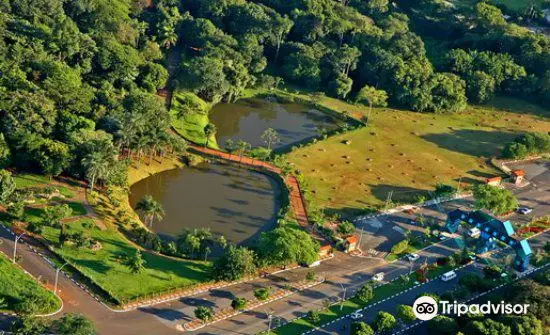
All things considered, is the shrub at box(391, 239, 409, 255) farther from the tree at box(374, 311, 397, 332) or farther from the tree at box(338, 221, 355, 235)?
the tree at box(374, 311, 397, 332)

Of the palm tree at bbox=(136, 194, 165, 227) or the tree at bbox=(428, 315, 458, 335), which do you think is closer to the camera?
the tree at bbox=(428, 315, 458, 335)

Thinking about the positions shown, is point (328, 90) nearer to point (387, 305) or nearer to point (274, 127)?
point (274, 127)

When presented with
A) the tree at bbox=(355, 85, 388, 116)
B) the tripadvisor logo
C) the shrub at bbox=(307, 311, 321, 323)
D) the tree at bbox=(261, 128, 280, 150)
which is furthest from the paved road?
the tree at bbox=(355, 85, 388, 116)

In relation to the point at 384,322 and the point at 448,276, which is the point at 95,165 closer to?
the point at 384,322

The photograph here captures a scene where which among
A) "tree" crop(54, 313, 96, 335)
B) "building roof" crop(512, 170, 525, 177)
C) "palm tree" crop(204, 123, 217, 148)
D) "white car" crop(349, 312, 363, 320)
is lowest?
"tree" crop(54, 313, 96, 335)

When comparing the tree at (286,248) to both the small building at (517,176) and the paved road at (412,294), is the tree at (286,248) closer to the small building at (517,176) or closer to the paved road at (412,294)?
the paved road at (412,294)

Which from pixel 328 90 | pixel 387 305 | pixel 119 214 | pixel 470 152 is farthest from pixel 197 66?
pixel 387 305

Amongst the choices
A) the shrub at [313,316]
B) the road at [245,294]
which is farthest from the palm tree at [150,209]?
the shrub at [313,316]
